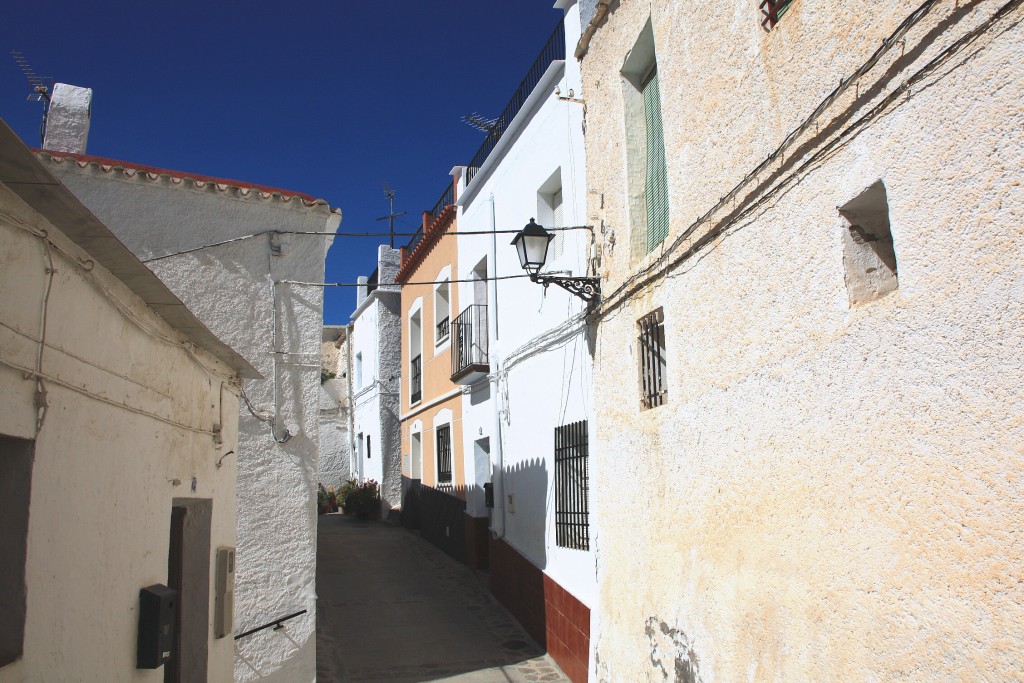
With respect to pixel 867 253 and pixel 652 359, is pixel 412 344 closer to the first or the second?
pixel 652 359

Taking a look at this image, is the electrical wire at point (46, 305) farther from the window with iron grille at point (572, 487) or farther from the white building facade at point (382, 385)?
the white building facade at point (382, 385)

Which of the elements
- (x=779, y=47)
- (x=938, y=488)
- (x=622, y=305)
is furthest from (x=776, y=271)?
(x=622, y=305)

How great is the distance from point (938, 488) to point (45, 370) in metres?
3.56

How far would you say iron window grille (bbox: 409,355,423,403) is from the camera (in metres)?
16.6

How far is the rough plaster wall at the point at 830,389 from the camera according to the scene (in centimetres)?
316

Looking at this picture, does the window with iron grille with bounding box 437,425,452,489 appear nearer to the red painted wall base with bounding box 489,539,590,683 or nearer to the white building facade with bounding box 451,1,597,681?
the white building facade with bounding box 451,1,597,681

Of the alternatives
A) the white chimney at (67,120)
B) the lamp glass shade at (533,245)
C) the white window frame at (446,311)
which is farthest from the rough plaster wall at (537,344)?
the white chimney at (67,120)

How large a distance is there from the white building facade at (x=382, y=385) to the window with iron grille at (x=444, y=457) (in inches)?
147

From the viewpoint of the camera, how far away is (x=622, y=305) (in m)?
7.03

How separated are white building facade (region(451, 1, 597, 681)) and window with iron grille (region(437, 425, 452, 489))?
4.62 feet

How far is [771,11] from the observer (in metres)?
4.79

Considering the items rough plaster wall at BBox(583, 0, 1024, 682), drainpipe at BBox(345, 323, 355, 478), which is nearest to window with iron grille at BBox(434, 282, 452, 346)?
drainpipe at BBox(345, 323, 355, 478)

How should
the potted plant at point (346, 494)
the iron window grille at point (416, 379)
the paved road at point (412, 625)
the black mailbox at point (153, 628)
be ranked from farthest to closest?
the potted plant at point (346, 494) → the iron window grille at point (416, 379) → the paved road at point (412, 625) → the black mailbox at point (153, 628)

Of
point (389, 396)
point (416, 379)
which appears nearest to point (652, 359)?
point (416, 379)
